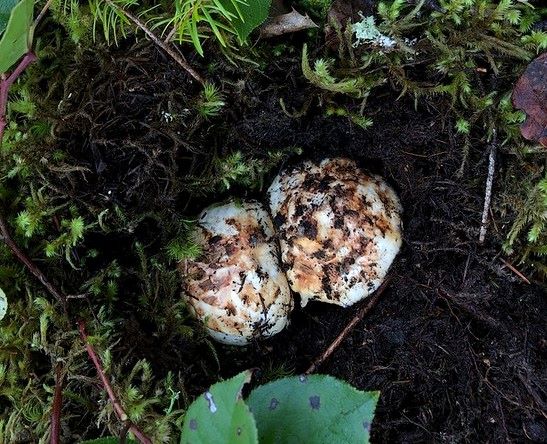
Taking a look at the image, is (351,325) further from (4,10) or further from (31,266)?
(4,10)

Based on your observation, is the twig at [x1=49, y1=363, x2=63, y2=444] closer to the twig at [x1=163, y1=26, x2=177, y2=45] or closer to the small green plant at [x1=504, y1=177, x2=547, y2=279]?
the twig at [x1=163, y1=26, x2=177, y2=45]

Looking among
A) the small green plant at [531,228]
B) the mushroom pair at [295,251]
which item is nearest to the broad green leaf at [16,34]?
the mushroom pair at [295,251]

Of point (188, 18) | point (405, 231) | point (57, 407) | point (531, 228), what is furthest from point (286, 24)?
point (57, 407)

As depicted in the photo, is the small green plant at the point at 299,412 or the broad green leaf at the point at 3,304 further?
the broad green leaf at the point at 3,304

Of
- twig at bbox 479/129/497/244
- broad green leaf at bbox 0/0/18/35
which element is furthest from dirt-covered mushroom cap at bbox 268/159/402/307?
broad green leaf at bbox 0/0/18/35

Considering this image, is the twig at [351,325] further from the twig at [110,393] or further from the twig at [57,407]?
the twig at [57,407]

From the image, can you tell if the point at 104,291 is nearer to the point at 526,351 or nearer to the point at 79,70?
the point at 79,70

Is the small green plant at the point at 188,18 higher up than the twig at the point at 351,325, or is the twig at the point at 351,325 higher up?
the small green plant at the point at 188,18

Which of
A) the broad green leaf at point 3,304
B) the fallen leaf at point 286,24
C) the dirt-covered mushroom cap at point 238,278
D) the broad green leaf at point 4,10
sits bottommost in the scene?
the dirt-covered mushroom cap at point 238,278
